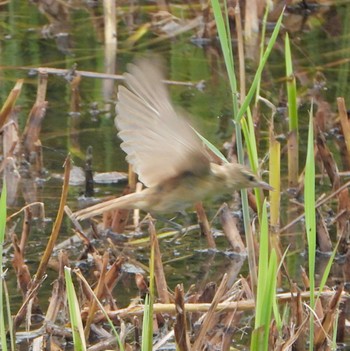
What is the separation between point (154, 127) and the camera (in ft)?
11.4

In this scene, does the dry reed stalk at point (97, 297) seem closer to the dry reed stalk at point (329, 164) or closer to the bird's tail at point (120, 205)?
the bird's tail at point (120, 205)

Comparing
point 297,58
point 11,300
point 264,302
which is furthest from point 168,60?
point 264,302

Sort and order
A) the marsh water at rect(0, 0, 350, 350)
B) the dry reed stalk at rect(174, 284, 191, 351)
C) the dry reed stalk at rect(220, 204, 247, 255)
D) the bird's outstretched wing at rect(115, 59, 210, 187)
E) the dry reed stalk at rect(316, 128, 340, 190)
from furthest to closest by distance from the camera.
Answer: the dry reed stalk at rect(316, 128, 340, 190)
the marsh water at rect(0, 0, 350, 350)
the dry reed stalk at rect(220, 204, 247, 255)
the bird's outstretched wing at rect(115, 59, 210, 187)
the dry reed stalk at rect(174, 284, 191, 351)

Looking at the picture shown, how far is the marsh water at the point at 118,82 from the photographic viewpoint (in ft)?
16.6

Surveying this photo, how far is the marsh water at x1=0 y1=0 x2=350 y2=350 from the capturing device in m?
5.07

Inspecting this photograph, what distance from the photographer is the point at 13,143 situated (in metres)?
5.37

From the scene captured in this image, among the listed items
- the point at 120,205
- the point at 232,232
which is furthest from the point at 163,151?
the point at 232,232

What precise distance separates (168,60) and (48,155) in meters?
1.86

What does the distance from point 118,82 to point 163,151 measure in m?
3.57

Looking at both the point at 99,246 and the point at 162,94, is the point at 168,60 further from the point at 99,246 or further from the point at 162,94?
the point at 162,94

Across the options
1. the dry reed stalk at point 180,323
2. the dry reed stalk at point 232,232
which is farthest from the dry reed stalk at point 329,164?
the dry reed stalk at point 180,323

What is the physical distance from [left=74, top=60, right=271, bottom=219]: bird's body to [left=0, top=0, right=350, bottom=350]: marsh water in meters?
0.80

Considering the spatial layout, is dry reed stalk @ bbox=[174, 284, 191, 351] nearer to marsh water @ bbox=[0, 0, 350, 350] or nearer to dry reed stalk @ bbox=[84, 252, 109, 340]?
dry reed stalk @ bbox=[84, 252, 109, 340]

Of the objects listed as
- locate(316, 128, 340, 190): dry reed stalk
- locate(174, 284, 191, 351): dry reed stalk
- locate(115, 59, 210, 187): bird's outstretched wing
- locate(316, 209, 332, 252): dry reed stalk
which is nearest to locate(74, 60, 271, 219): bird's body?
locate(115, 59, 210, 187): bird's outstretched wing
